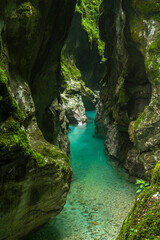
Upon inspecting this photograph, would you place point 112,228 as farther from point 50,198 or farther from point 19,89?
point 19,89

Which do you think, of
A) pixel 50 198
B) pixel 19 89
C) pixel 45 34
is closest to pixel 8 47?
pixel 19 89

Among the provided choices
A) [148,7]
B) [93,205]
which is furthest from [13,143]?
[148,7]

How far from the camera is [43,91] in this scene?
1188 centimetres

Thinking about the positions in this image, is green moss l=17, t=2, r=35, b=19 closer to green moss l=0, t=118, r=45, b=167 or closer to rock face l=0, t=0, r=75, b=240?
rock face l=0, t=0, r=75, b=240

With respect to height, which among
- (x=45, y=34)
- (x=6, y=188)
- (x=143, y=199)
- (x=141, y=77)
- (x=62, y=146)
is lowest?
(x=62, y=146)

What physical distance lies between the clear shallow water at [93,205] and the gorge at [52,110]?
0.46m

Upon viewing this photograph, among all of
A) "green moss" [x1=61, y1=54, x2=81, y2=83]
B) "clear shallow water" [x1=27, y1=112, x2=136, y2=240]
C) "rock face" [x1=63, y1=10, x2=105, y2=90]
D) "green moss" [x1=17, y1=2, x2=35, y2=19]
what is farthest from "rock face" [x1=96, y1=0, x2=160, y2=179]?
"rock face" [x1=63, y1=10, x2=105, y2=90]

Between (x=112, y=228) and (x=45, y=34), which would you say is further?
(x=45, y=34)

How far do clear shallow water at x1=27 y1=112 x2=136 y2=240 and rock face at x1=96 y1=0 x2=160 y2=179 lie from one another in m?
1.53

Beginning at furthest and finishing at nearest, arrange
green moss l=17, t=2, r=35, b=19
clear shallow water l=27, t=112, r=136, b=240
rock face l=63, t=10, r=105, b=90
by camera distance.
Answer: rock face l=63, t=10, r=105, b=90, green moss l=17, t=2, r=35, b=19, clear shallow water l=27, t=112, r=136, b=240

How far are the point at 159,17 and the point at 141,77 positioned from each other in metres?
4.39

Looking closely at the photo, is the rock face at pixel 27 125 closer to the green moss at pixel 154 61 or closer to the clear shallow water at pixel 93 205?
the clear shallow water at pixel 93 205

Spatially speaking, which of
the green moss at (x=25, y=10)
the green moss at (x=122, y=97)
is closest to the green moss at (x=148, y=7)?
the green moss at (x=122, y=97)

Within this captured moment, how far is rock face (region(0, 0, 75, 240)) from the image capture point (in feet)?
16.4
